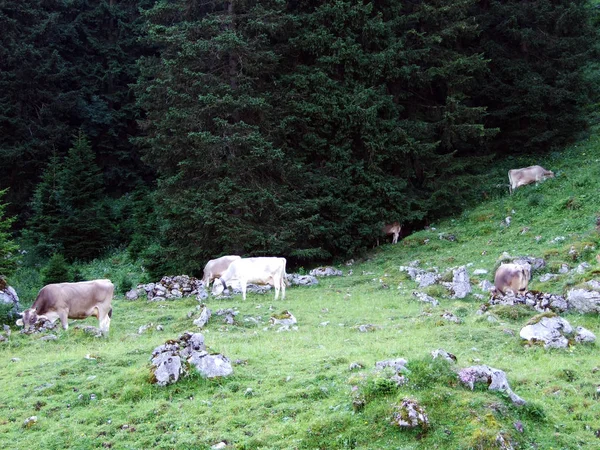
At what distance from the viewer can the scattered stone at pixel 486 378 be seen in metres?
9.21

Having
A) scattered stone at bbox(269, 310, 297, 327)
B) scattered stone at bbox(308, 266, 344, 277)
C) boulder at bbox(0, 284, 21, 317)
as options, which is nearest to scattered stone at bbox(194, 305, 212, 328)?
scattered stone at bbox(269, 310, 297, 327)

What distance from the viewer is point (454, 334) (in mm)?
13508

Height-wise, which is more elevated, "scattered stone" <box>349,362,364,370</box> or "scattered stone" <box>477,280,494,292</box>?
"scattered stone" <box>349,362,364,370</box>

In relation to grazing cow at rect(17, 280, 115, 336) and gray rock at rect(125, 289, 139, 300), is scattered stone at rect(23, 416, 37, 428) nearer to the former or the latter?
grazing cow at rect(17, 280, 115, 336)

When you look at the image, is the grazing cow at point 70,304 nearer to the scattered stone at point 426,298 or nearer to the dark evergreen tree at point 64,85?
the scattered stone at point 426,298

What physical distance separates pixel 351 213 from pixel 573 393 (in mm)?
18604

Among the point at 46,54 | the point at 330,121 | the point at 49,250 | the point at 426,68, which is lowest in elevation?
the point at 49,250

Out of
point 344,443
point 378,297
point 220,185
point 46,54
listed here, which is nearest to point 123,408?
point 344,443

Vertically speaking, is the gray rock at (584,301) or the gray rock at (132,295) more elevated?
the gray rock at (584,301)

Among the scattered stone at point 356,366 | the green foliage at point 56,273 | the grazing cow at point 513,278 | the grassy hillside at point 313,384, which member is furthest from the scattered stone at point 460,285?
the green foliage at point 56,273

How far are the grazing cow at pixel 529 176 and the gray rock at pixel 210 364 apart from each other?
2135 cm

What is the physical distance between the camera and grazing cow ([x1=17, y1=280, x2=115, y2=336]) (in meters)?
16.4

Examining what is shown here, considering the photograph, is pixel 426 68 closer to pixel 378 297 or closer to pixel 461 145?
pixel 461 145

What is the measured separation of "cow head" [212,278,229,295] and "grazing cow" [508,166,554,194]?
1443cm
